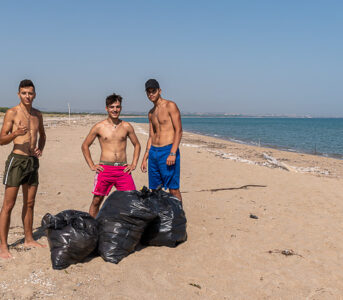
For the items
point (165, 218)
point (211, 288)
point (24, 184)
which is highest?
point (24, 184)

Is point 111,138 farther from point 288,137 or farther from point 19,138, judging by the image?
point 288,137

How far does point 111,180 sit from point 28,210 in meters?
1.05

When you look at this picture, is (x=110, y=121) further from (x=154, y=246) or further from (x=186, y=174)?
(x=186, y=174)

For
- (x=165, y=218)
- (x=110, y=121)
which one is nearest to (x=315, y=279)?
(x=165, y=218)

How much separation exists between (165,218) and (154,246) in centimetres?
39

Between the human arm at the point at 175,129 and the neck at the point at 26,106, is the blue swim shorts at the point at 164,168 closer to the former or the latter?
the human arm at the point at 175,129

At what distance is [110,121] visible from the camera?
423 cm

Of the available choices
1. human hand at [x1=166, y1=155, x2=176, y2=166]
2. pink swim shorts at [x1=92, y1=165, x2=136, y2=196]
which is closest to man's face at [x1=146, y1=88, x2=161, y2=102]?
human hand at [x1=166, y1=155, x2=176, y2=166]

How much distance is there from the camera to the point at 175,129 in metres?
4.43

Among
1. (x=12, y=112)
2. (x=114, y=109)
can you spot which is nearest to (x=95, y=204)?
(x=114, y=109)

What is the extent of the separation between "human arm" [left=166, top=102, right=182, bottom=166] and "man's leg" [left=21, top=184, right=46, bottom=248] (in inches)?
69.0

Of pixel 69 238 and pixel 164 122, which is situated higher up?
pixel 164 122

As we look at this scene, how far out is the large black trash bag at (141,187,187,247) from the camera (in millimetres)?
3957

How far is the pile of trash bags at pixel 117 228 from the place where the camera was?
336 cm
